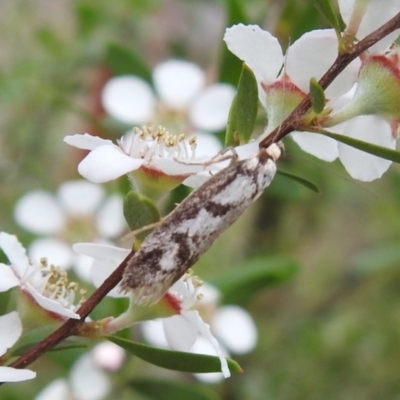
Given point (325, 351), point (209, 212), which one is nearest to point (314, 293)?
point (325, 351)

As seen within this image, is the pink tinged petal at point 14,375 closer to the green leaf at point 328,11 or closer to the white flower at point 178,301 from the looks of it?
the white flower at point 178,301

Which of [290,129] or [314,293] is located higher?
[314,293]

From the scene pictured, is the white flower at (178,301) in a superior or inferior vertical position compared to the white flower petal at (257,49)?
inferior

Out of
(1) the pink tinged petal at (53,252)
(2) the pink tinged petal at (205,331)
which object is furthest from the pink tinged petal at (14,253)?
(1) the pink tinged petal at (53,252)

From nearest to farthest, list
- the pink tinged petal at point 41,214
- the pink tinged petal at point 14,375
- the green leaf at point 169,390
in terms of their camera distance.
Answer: the pink tinged petal at point 14,375 → the green leaf at point 169,390 → the pink tinged petal at point 41,214

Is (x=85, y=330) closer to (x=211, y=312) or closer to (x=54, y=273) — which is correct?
(x=54, y=273)

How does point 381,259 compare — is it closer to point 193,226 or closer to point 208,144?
point 208,144

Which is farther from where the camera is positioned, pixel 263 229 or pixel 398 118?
pixel 263 229
